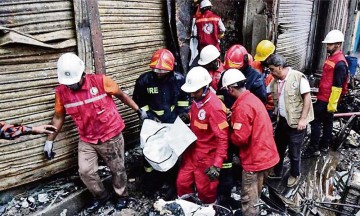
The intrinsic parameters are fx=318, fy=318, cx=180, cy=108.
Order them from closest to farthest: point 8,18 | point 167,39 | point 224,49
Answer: point 8,18 → point 167,39 → point 224,49

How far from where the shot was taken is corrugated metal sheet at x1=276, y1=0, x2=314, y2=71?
7609mm

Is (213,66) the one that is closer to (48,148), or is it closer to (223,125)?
(223,125)

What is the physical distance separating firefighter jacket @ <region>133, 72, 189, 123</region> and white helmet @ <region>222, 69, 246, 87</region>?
3.29 feet

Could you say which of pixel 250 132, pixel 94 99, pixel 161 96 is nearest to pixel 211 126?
pixel 250 132

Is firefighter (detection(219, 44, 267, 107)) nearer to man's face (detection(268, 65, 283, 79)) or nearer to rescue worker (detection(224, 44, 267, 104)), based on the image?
rescue worker (detection(224, 44, 267, 104))

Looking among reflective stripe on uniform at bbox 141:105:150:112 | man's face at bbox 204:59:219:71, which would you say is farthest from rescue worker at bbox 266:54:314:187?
reflective stripe on uniform at bbox 141:105:150:112

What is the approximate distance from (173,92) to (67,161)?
1.69m

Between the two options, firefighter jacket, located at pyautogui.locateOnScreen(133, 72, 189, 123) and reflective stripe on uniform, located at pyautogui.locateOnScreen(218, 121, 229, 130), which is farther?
firefighter jacket, located at pyautogui.locateOnScreen(133, 72, 189, 123)

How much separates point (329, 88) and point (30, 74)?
4.40m

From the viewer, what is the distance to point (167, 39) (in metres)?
5.57

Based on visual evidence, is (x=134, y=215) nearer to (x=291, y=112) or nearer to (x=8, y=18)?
(x=291, y=112)

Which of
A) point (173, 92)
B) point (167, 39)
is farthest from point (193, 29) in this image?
point (173, 92)

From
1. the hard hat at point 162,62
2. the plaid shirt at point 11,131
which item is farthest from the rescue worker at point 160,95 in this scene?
the plaid shirt at point 11,131

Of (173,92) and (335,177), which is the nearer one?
(173,92)
